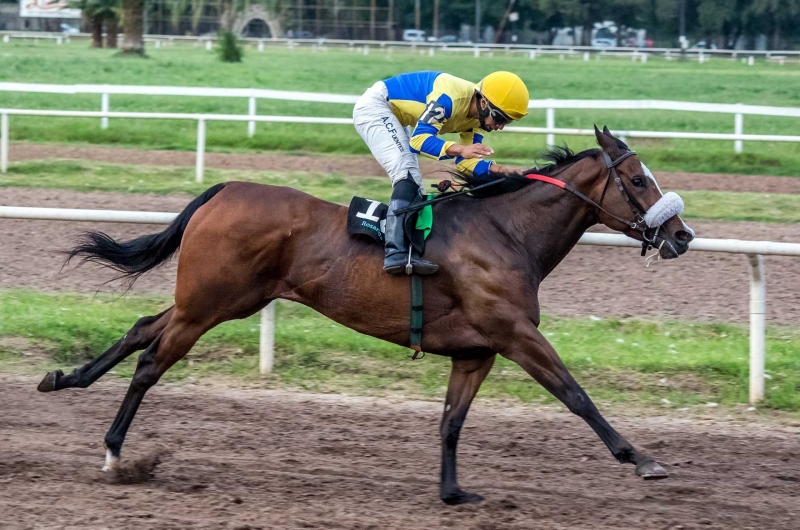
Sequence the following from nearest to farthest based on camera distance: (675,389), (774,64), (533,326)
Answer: (533,326) → (675,389) → (774,64)

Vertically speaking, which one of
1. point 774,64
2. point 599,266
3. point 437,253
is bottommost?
point 599,266

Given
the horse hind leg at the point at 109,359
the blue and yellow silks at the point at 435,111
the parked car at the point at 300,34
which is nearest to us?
the blue and yellow silks at the point at 435,111

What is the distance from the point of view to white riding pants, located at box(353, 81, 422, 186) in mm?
4848

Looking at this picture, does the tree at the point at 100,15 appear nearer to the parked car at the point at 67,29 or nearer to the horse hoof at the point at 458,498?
the parked car at the point at 67,29

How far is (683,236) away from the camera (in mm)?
4527

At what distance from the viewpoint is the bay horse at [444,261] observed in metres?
4.52

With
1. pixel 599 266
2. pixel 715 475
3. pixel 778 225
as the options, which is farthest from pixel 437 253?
pixel 778 225

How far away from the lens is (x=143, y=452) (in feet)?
15.9

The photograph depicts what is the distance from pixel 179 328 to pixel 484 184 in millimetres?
1584

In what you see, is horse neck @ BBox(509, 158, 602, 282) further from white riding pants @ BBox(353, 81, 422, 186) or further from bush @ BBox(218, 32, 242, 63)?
bush @ BBox(218, 32, 242, 63)

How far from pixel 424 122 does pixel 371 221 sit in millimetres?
518

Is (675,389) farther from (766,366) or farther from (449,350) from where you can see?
(449,350)

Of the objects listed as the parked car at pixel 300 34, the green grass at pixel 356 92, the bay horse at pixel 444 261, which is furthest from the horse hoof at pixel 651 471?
the parked car at pixel 300 34

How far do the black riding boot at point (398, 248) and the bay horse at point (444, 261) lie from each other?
74mm
